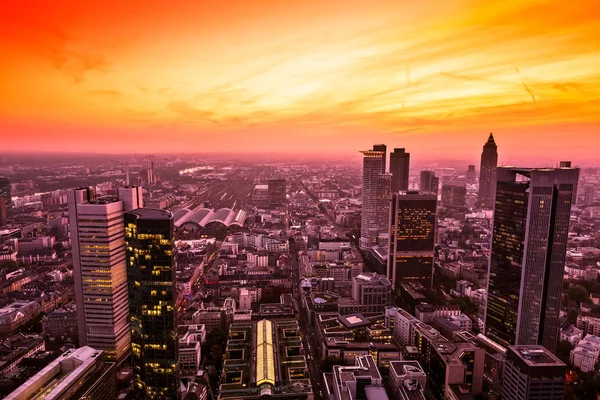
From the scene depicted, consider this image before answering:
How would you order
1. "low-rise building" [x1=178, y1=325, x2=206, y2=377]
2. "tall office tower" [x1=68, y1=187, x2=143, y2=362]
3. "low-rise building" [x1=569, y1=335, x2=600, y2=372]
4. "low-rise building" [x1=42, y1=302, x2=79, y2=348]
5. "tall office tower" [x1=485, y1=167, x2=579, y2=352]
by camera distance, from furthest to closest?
1. "low-rise building" [x1=42, y1=302, x2=79, y2=348]
2. "low-rise building" [x1=178, y1=325, x2=206, y2=377]
3. "low-rise building" [x1=569, y1=335, x2=600, y2=372]
4. "tall office tower" [x1=485, y1=167, x2=579, y2=352]
5. "tall office tower" [x1=68, y1=187, x2=143, y2=362]

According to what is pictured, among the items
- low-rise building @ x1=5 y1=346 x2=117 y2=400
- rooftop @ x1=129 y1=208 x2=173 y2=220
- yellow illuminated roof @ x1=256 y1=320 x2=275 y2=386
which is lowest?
yellow illuminated roof @ x1=256 y1=320 x2=275 y2=386

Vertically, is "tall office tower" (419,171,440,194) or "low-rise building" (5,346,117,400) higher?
"tall office tower" (419,171,440,194)

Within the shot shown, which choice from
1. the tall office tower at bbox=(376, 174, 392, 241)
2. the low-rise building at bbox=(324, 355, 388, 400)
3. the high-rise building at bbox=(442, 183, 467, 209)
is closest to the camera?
the low-rise building at bbox=(324, 355, 388, 400)

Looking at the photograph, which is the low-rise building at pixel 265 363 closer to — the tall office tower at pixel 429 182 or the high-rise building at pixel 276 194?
the high-rise building at pixel 276 194

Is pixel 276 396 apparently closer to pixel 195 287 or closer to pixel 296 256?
pixel 195 287

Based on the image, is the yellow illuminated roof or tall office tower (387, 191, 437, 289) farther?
tall office tower (387, 191, 437, 289)

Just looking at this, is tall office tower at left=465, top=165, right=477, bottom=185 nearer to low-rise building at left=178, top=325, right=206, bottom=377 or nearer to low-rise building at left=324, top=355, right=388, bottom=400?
low-rise building at left=324, top=355, right=388, bottom=400

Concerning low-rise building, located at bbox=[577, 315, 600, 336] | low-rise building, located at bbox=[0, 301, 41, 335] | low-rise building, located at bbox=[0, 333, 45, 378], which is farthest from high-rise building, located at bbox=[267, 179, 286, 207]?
low-rise building, located at bbox=[577, 315, 600, 336]
